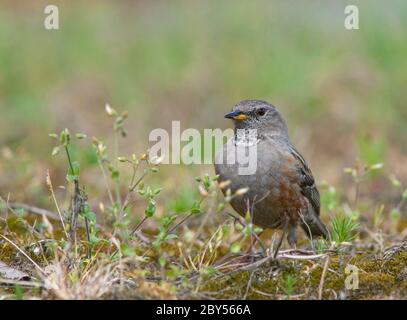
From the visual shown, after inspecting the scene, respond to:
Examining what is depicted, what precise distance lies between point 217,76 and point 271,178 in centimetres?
548

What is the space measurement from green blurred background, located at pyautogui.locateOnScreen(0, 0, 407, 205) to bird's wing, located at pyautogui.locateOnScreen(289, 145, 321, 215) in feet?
4.82

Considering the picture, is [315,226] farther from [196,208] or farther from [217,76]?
[217,76]

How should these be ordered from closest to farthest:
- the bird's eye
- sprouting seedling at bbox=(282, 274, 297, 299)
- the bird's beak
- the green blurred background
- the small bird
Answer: sprouting seedling at bbox=(282, 274, 297, 299), the small bird, the bird's beak, the bird's eye, the green blurred background

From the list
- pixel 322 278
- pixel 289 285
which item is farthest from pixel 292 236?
pixel 289 285

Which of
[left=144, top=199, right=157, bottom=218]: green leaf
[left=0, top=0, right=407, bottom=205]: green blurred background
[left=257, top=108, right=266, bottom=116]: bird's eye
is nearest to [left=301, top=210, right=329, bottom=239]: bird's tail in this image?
[left=257, top=108, right=266, bottom=116]: bird's eye

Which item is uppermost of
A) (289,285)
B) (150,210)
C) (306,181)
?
(306,181)

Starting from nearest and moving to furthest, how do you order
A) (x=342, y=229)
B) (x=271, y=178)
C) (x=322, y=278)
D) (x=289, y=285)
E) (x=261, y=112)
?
(x=289, y=285), (x=322, y=278), (x=342, y=229), (x=271, y=178), (x=261, y=112)

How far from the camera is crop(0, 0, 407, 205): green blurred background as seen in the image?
31.8 feet

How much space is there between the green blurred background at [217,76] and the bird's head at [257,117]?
1.66 m

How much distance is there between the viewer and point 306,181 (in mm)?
6457

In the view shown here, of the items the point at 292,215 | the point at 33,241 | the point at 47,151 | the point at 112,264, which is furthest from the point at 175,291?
the point at 47,151

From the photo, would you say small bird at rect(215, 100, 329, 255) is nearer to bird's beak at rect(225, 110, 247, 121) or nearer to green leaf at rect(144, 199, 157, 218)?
bird's beak at rect(225, 110, 247, 121)

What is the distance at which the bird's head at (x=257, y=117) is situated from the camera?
655 cm
